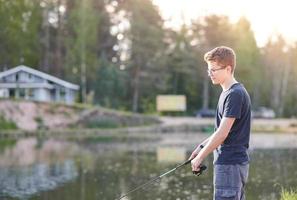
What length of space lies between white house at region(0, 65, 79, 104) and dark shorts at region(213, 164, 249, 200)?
4728 centimetres

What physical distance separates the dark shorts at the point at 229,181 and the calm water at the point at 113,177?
6455mm

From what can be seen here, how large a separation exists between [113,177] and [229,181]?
10.4 metres

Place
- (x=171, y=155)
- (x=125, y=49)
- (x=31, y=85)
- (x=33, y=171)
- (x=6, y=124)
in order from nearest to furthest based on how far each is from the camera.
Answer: (x=33, y=171) < (x=171, y=155) < (x=6, y=124) < (x=31, y=85) < (x=125, y=49)

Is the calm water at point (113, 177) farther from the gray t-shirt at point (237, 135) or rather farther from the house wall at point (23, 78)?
the house wall at point (23, 78)

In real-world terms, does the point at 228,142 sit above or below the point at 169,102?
above

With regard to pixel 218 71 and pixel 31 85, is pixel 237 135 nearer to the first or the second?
pixel 218 71

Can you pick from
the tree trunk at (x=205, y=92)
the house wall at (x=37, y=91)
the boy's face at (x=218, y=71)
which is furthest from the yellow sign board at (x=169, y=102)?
the boy's face at (x=218, y=71)

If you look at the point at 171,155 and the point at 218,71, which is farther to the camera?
the point at 171,155

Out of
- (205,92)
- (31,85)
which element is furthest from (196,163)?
(205,92)

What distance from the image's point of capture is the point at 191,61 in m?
56.4

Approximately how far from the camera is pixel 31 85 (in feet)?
174

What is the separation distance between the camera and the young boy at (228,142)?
4.41 meters

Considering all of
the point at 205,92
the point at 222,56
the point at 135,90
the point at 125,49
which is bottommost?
the point at 222,56

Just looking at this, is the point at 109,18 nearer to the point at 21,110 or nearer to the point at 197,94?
the point at 197,94
